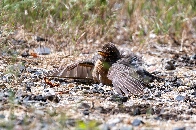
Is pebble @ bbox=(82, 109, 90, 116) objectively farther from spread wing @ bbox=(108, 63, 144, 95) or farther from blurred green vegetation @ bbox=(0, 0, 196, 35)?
blurred green vegetation @ bbox=(0, 0, 196, 35)

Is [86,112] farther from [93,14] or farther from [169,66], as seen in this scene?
[93,14]

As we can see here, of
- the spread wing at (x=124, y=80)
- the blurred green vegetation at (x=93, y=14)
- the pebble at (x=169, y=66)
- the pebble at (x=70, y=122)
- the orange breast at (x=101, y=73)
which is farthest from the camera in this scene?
the pebble at (x=169, y=66)

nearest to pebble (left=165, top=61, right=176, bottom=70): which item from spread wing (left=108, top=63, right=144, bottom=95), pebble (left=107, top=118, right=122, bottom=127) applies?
spread wing (left=108, top=63, right=144, bottom=95)

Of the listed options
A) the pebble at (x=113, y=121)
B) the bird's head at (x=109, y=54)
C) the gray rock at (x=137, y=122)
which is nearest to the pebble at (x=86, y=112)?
the pebble at (x=113, y=121)

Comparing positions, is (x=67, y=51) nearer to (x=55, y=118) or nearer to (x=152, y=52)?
(x=152, y=52)

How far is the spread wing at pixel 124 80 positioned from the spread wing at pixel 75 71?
0.51 metres

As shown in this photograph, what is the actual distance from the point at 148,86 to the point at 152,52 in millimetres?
2878

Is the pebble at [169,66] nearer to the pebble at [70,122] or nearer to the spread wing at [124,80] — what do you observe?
the spread wing at [124,80]

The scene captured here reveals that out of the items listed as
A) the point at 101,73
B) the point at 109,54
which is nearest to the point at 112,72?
the point at 101,73

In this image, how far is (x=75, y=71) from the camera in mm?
7051

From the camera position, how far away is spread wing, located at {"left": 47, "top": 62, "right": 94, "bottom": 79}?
6.94 meters

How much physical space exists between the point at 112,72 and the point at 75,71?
0.67m

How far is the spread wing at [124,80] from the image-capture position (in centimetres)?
613

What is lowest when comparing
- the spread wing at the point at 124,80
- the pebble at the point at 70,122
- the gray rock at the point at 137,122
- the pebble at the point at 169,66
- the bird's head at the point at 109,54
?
the gray rock at the point at 137,122
